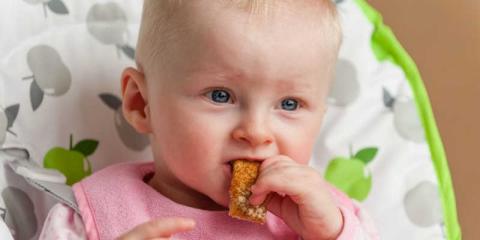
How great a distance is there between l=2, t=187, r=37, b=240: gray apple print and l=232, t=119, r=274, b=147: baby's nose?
309 mm

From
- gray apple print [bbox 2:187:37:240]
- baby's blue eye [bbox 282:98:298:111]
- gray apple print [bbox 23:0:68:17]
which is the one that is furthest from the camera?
gray apple print [bbox 23:0:68:17]

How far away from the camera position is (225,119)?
0.96 m

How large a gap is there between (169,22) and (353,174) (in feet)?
1.32

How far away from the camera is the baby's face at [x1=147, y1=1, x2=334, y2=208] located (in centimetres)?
95

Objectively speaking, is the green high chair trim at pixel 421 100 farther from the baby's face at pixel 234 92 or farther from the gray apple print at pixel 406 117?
the baby's face at pixel 234 92

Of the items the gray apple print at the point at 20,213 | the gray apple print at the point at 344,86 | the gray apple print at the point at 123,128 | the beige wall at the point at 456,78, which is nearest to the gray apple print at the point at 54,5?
the gray apple print at the point at 123,128

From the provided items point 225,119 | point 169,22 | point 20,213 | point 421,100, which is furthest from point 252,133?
point 421,100

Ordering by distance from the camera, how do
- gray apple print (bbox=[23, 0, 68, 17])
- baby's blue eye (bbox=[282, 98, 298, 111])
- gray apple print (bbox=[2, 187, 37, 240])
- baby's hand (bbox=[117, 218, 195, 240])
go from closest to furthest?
baby's hand (bbox=[117, 218, 195, 240]), baby's blue eye (bbox=[282, 98, 298, 111]), gray apple print (bbox=[2, 187, 37, 240]), gray apple print (bbox=[23, 0, 68, 17])

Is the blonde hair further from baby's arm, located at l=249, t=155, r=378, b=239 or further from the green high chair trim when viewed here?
the green high chair trim

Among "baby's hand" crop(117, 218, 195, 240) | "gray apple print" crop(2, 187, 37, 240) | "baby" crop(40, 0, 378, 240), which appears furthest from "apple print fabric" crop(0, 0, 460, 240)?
"baby's hand" crop(117, 218, 195, 240)

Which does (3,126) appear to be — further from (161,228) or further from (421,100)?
(421,100)

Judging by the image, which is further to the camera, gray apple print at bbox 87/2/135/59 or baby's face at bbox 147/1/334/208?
gray apple print at bbox 87/2/135/59

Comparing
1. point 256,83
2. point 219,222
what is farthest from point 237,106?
point 219,222

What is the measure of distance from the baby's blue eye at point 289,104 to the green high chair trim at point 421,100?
1.16 ft
